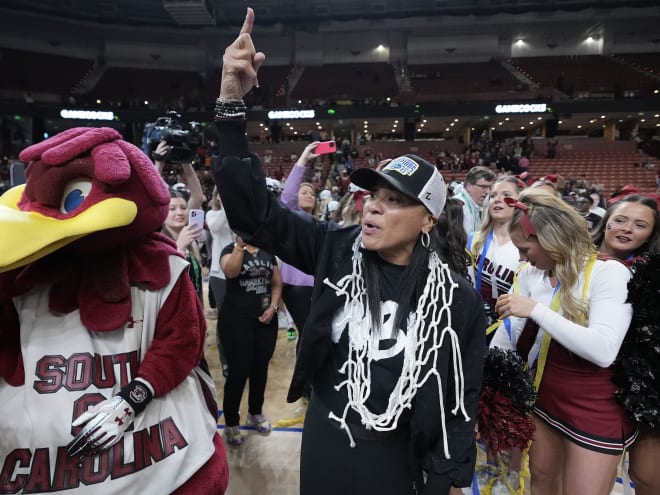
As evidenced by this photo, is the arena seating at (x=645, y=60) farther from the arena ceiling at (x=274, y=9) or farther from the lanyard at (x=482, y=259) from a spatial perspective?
the lanyard at (x=482, y=259)

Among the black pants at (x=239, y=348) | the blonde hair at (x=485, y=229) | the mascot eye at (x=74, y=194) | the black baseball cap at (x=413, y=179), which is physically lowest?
the black pants at (x=239, y=348)

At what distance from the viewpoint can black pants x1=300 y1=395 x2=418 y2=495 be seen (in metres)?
1.32

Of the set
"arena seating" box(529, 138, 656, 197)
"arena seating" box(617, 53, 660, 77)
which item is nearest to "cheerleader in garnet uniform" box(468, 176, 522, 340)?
"arena seating" box(529, 138, 656, 197)

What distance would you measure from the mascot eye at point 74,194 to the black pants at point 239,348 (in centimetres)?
175

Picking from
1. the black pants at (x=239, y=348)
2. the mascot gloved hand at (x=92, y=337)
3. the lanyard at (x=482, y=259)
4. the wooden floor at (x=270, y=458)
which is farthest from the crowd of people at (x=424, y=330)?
the black pants at (x=239, y=348)

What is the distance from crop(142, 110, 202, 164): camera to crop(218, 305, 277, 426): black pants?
1.18 m

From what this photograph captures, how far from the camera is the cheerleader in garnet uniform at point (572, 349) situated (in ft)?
5.50

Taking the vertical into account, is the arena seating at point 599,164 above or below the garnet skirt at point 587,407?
above

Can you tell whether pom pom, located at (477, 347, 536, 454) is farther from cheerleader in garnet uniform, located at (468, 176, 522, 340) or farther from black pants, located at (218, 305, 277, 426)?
black pants, located at (218, 305, 277, 426)

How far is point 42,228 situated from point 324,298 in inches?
31.8

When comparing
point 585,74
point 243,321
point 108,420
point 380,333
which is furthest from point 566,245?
point 585,74

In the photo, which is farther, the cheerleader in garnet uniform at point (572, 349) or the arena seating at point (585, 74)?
the arena seating at point (585, 74)

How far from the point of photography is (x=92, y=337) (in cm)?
127

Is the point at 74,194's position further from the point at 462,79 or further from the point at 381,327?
the point at 462,79
